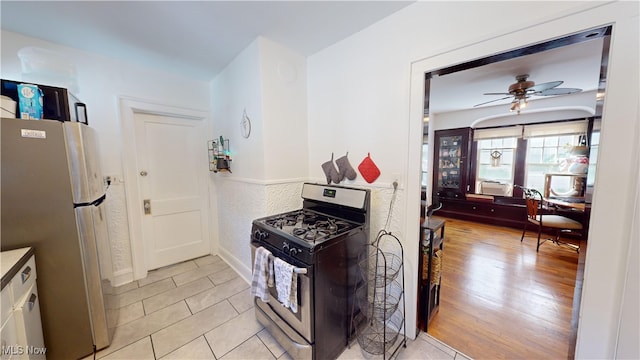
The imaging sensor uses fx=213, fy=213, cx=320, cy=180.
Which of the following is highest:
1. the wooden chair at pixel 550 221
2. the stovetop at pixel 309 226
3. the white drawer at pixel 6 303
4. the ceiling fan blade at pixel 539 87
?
the ceiling fan blade at pixel 539 87

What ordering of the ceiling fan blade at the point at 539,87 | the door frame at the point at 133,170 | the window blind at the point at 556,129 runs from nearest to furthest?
the door frame at the point at 133,170, the ceiling fan blade at the point at 539,87, the window blind at the point at 556,129

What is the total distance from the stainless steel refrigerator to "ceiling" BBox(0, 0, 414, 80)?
2.99 feet

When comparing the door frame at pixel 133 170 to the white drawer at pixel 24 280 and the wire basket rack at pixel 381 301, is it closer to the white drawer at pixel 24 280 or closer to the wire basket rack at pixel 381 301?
the white drawer at pixel 24 280

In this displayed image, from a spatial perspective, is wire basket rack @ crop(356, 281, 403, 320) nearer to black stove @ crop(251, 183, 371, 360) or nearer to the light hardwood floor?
black stove @ crop(251, 183, 371, 360)

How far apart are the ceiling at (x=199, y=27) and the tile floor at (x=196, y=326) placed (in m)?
2.41

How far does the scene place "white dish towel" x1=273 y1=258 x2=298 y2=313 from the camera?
4.24ft

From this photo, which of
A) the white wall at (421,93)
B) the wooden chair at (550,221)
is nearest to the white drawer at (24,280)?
the white wall at (421,93)

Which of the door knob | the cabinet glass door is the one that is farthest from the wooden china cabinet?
the door knob

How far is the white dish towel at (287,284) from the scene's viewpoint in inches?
50.9

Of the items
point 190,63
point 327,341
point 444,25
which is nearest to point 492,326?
point 327,341

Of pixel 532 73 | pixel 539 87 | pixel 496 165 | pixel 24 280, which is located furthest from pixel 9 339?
pixel 496 165

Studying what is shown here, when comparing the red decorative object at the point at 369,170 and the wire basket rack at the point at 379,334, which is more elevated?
the red decorative object at the point at 369,170

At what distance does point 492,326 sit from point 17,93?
12.6ft

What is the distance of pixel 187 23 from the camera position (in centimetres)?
167
